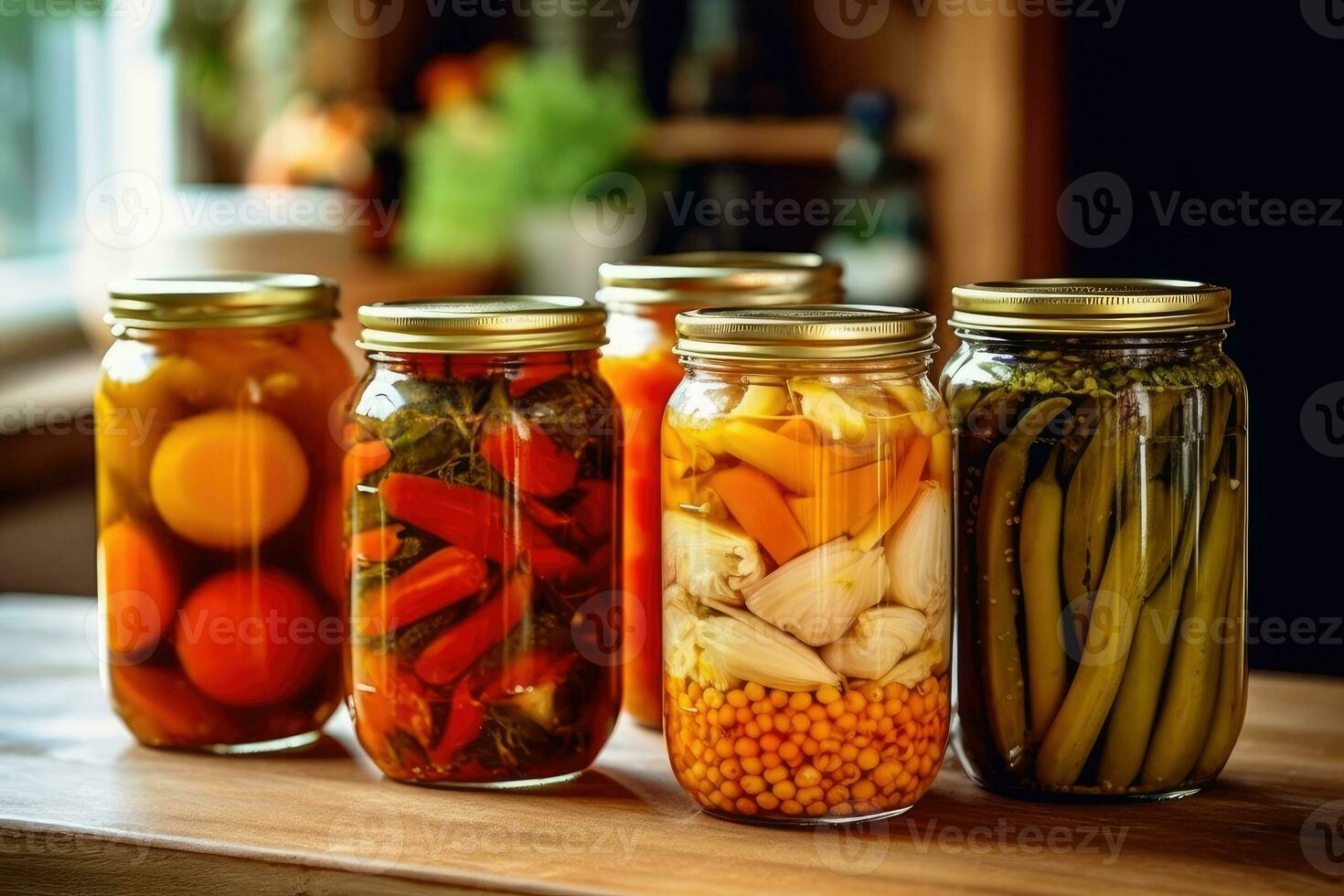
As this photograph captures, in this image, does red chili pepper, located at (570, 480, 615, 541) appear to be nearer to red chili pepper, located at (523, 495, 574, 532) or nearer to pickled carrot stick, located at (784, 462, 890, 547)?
red chili pepper, located at (523, 495, 574, 532)

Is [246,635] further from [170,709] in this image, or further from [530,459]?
[530,459]

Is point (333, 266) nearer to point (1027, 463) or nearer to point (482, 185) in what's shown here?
point (482, 185)

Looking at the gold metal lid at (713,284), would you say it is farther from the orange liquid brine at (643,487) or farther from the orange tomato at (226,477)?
the orange tomato at (226,477)

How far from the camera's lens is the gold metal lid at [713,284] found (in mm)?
878

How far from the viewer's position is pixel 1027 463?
0.74m

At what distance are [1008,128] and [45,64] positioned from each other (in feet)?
4.68

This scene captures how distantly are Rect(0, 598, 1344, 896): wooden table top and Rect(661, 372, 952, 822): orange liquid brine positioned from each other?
0.11 ft

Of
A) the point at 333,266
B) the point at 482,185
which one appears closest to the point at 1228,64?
the point at 482,185

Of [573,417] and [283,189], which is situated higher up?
[283,189]

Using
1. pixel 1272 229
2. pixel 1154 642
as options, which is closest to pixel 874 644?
pixel 1154 642

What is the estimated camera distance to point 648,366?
2.89 feet

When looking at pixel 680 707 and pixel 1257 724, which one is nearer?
pixel 680 707

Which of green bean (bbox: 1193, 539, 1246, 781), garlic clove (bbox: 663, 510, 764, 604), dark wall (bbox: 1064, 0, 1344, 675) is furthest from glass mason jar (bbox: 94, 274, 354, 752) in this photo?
dark wall (bbox: 1064, 0, 1344, 675)

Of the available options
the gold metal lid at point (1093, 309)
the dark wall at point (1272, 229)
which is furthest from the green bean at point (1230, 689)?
the dark wall at point (1272, 229)
